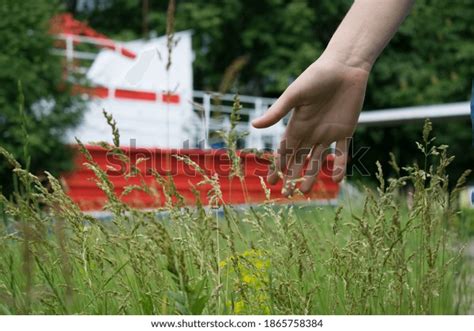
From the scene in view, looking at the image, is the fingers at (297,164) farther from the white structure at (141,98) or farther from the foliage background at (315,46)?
the foliage background at (315,46)

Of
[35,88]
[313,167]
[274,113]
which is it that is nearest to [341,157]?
[313,167]

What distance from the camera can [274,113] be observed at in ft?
6.30

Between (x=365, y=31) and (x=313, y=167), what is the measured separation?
363 millimetres

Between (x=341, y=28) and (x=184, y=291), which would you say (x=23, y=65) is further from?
(x=184, y=291)

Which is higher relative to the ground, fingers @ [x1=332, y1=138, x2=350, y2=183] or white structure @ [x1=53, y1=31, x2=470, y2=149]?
fingers @ [x1=332, y1=138, x2=350, y2=183]

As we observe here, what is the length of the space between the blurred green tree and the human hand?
5978mm

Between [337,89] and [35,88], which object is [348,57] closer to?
[337,89]

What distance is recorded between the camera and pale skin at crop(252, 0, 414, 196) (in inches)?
80.0

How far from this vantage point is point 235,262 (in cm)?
162

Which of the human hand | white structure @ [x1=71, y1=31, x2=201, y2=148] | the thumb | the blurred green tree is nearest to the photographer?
the thumb

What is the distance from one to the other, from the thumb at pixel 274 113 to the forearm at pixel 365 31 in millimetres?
176

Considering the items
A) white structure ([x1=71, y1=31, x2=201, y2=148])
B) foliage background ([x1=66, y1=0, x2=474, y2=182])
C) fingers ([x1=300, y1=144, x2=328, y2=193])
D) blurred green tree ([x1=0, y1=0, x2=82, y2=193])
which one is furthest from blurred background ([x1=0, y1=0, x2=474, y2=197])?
fingers ([x1=300, y1=144, x2=328, y2=193])

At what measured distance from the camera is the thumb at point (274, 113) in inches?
75.0

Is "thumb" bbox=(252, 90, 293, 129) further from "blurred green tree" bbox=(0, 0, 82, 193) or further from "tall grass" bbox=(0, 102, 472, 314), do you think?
"blurred green tree" bbox=(0, 0, 82, 193)
